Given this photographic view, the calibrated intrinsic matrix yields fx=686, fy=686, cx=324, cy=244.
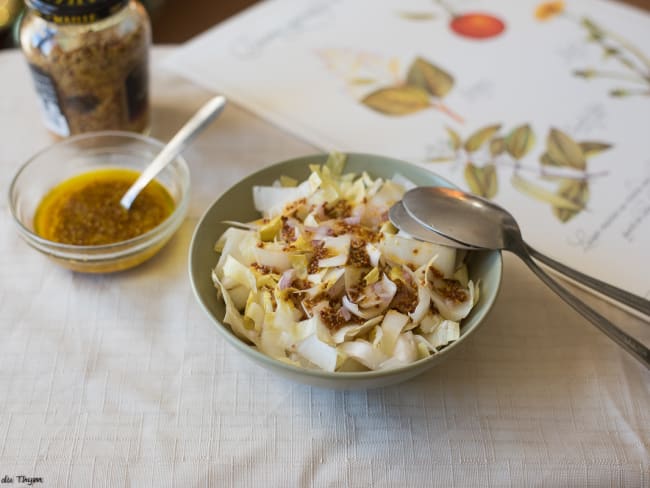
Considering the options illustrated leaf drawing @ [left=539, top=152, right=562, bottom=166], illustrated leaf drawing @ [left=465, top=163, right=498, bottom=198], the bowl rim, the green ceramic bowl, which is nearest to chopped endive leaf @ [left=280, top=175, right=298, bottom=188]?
the green ceramic bowl

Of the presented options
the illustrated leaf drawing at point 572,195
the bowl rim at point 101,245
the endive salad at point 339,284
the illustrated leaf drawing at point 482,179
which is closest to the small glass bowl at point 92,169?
the bowl rim at point 101,245

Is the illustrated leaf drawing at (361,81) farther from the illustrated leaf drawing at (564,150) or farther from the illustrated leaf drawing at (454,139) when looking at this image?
the illustrated leaf drawing at (564,150)

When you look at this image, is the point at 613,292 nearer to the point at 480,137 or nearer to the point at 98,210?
the point at 480,137

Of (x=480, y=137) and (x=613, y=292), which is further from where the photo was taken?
(x=480, y=137)

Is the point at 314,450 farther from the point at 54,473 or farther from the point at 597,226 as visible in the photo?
the point at 597,226

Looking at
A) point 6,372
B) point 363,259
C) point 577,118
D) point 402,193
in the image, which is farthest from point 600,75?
point 6,372

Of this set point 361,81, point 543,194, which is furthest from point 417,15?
point 543,194

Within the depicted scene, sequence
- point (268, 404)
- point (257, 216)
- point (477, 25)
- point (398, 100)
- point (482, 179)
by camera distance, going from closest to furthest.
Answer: point (268, 404) < point (257, 216) < point (482, 179) < point (398, 100) < point (477, 25)
